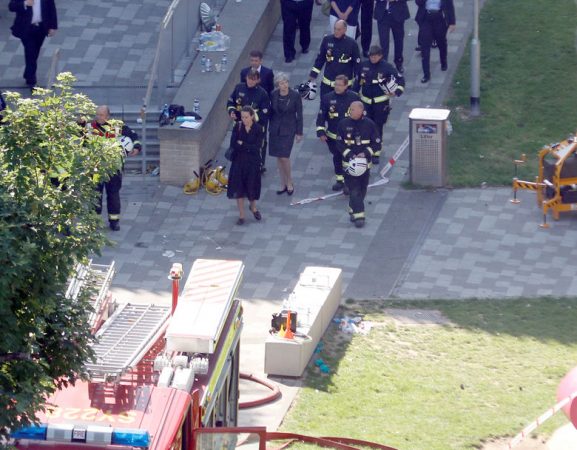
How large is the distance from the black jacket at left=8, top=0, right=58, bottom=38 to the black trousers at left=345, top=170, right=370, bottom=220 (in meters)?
5.79

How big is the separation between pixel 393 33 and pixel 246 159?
4800 mm

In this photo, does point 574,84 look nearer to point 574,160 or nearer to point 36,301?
point 574,160

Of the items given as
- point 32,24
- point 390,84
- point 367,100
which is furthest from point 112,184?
point 32,24

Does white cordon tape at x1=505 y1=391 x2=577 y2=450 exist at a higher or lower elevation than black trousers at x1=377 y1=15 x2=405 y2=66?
lower

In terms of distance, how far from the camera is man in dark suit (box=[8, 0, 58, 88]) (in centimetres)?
2047

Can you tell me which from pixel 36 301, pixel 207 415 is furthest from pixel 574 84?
pixel 36 301

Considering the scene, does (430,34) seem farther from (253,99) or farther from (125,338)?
(125,338)

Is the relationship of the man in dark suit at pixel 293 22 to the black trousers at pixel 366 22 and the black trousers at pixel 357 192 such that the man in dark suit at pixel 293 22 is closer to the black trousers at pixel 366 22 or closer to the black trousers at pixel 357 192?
the black trousers at pixel 366 22

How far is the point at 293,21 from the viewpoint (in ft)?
70.8

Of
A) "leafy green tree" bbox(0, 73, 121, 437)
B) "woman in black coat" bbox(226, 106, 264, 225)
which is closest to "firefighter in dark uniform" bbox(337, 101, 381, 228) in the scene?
"woman in black coat" bbox(226, 106, 264, 225)

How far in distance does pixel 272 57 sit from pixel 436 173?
14.7 feet

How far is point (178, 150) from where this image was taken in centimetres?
1889

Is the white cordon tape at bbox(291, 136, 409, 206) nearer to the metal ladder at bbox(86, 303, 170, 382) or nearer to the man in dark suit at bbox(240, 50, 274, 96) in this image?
the man in dark suit at bbox(240, 50, 274, 96)

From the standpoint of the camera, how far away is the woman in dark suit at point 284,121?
18203 mm
